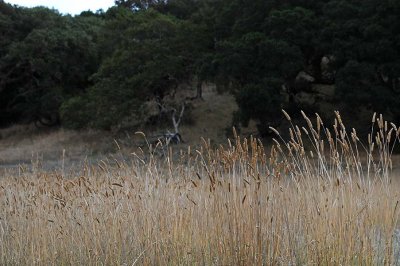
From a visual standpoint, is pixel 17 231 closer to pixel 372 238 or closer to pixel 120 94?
pixel 372 238

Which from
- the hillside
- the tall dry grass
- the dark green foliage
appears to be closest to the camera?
the tall dry grass

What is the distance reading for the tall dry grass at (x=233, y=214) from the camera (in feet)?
11.1

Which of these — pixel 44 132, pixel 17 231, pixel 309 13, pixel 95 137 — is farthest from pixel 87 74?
pixel 17 231

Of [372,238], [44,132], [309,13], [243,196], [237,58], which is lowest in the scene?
[44,132]

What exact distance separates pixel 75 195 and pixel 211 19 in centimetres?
2343

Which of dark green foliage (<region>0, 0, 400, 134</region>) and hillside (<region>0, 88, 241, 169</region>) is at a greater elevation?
dark green foliage (<region>0, 0, 400, 134</region>)

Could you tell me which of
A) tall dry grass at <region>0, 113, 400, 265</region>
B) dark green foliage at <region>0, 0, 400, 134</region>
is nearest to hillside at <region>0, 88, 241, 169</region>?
dark green foliage at <region>0, 0, 400, 134</region>

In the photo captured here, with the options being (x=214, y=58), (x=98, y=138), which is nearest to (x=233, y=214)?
(x=214, y=58)

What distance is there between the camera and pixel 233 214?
3.64 m

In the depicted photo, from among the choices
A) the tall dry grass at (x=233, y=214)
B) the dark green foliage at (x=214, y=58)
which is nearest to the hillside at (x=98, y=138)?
the dark green foliage at (x=214, y=58)

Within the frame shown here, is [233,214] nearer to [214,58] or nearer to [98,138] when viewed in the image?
[214,58]

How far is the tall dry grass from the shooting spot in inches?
133

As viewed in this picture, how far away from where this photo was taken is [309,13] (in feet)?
73.2

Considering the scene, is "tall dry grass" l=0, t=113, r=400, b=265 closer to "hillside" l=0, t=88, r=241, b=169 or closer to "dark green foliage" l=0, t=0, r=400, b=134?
"dark green foliage" l=0, t=0, r=400, b=134
